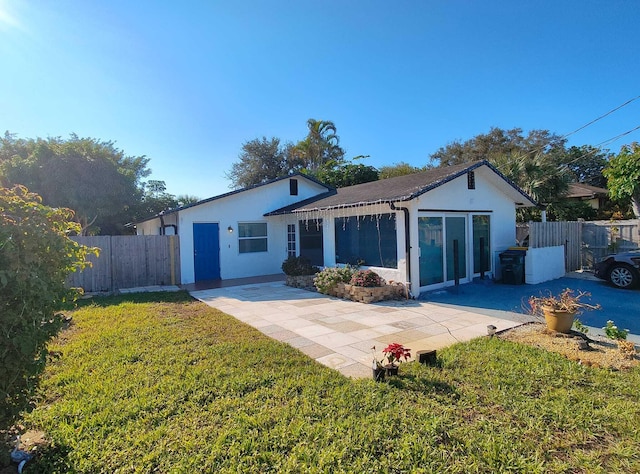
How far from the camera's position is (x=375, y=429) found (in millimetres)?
2955

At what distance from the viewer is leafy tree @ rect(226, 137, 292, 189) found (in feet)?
103

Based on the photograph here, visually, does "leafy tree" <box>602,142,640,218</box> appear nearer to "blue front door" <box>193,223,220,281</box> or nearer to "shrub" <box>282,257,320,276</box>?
"shrub" <box>282,257,320,276</box>

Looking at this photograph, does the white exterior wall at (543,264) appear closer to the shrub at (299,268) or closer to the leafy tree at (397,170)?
the shrub at (299,268)

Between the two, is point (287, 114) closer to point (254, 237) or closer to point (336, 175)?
point (254, 237)

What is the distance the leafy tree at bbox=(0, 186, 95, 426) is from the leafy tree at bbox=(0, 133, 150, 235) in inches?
710

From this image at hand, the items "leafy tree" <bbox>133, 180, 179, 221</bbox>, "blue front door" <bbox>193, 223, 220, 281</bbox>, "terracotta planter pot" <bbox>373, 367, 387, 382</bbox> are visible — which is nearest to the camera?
"terracotta planter pot" <bbox>373, 367, 387, 382</bbox>

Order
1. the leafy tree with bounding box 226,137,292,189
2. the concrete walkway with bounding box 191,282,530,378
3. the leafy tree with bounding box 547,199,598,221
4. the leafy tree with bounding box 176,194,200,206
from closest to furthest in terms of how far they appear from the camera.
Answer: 1. the concrete walkway with bounding box 191,282,530,378
2. the leafy tree with bounding box 547,199,598,221
3. the leafy tree with bounding box 226,137,292,189
4. the leafy tree with bounding box 176,194,200,206

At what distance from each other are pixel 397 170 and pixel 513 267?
1997 cm

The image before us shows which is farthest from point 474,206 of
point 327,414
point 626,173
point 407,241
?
point 327,414

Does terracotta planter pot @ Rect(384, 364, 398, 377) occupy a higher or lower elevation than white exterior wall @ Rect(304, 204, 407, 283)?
lower

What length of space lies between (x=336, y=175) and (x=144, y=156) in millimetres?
14313

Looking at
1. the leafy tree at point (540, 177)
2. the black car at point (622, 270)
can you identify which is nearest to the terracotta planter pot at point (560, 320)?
the black car at point (622, 270)

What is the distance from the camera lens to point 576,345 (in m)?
4.95

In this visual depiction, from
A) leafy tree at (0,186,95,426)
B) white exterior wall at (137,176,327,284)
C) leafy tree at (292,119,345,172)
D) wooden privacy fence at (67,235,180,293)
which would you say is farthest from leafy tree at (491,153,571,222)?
leafy tree at (0,186,95,426)
